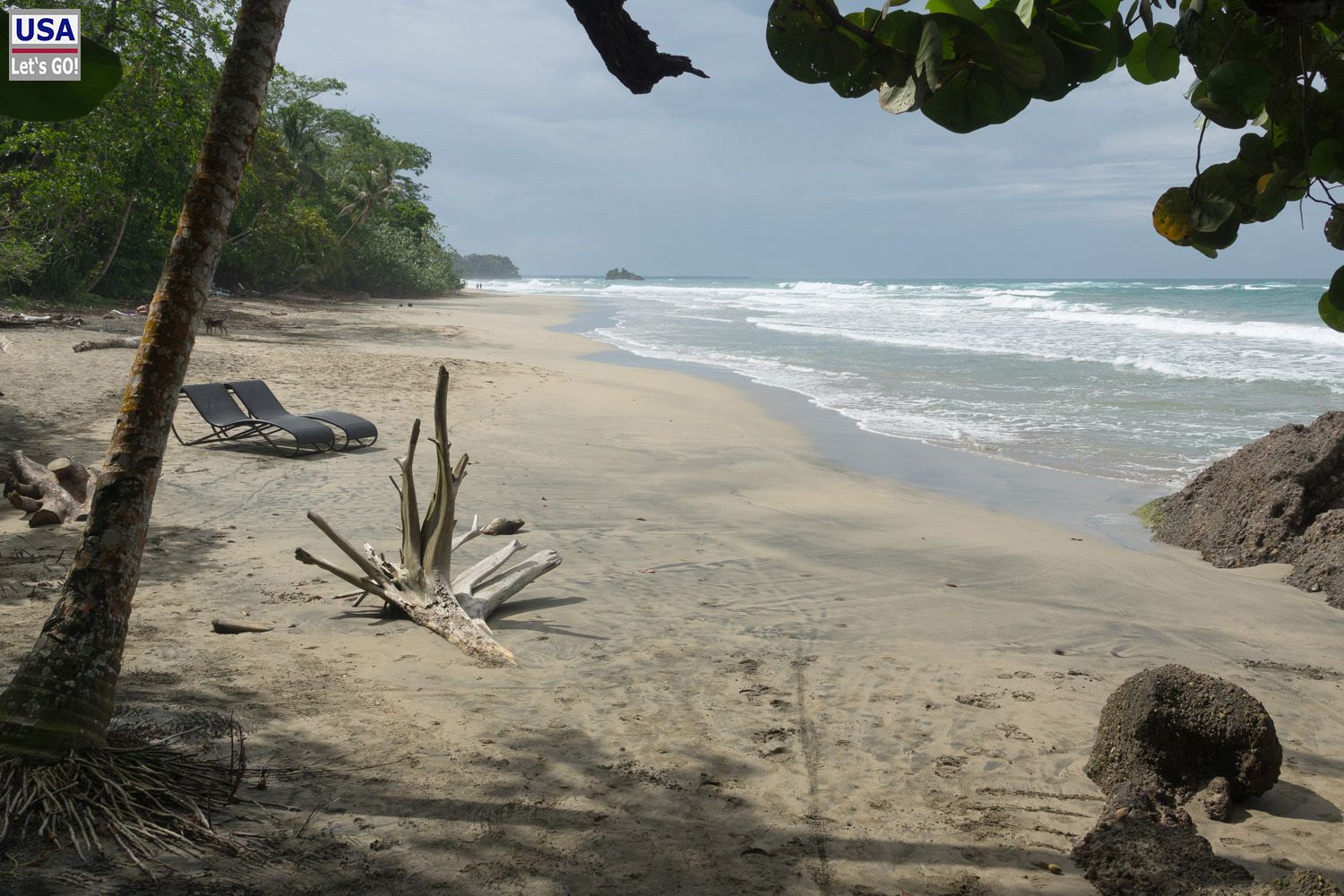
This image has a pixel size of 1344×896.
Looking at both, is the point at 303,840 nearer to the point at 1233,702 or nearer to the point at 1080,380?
the point at 1233,702

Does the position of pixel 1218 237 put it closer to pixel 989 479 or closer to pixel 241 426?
pixel 989 479

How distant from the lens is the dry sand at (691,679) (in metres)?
3.07

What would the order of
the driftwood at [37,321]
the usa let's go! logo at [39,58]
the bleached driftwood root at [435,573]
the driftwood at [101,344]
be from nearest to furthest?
the usa let's go! logo at [39,58], the bleached driftwood root at [435,573], the driftwood at [101,344], the driftwood at [37,321]

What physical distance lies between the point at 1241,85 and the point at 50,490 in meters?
7.07

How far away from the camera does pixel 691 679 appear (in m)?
4.57

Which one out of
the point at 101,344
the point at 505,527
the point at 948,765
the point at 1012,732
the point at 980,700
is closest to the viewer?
the point at 948,765

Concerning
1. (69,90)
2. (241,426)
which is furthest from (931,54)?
(241,426)

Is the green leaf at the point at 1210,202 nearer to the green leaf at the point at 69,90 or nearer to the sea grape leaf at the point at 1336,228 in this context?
the sea grape leaf at the point at 1336,228

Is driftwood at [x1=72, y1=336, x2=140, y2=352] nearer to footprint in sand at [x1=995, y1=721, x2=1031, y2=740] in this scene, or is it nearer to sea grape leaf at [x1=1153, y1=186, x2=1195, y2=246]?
footprint in sand at [x1=995, y1=721, x2=1031, y2=740]

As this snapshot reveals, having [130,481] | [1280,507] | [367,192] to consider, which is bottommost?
[1280,507]

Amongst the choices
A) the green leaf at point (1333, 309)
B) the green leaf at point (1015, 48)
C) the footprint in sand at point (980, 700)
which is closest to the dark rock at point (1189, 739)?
the footprint in sand at point (980, 700)

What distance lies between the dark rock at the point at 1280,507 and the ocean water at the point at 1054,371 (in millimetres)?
2375

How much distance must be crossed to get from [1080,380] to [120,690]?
16791 mm

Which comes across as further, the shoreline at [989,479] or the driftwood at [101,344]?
the driftwood at [101,344]
